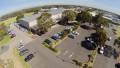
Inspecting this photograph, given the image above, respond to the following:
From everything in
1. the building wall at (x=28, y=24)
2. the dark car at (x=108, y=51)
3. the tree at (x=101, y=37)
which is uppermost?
the building wall at (x=28, y=24)

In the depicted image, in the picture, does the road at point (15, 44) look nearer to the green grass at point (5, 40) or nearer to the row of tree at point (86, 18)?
the green grass at point (5, 40)

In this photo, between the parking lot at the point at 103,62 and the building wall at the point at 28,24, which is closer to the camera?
the parking lot at the point at 103,62

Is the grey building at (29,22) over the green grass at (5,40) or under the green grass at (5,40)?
over

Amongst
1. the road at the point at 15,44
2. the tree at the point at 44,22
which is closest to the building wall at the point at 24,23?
the road at the point at 15,44

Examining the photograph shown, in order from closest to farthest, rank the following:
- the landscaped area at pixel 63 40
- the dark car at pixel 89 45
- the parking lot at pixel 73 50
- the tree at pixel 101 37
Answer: the landscaped area at pixel 63 40, the parking lot at pixel 73 50, the tree at pixel 101 37, the dark car at pixel 89 45

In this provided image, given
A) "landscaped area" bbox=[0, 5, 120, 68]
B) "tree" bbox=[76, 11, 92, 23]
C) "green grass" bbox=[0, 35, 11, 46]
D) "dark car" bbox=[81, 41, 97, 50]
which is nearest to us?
"landscaped area" bbox=[0, 5, 120, 68]

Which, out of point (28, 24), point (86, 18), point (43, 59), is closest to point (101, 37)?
point (86, 18)

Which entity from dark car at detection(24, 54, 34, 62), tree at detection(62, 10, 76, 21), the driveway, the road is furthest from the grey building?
dark car at detection(24, 54, 34, 62)

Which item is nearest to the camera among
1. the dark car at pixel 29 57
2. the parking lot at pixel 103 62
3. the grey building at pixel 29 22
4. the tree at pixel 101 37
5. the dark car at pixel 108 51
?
the parking lot at pixel 103 62

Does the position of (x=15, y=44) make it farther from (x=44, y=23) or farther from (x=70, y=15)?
(x=70, y=15)

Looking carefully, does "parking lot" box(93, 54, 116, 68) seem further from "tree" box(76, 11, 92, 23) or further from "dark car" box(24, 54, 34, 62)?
"tree" box(76, 11, 92, 23)
